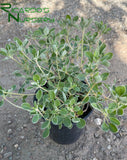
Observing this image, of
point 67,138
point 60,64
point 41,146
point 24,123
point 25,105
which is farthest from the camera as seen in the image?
point 24,123

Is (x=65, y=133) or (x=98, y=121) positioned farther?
(x=98, y=121)

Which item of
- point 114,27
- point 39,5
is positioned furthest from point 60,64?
point 39,5

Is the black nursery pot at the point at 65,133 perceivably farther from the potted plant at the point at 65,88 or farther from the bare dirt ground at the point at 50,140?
the bare dirt ground at the point at 50,140

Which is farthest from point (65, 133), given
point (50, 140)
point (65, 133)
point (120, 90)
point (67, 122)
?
point (120, 90)

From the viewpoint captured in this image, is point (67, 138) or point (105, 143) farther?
point (105, 143)

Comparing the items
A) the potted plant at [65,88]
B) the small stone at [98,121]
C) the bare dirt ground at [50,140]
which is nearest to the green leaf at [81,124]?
the potted plant at [65,88]

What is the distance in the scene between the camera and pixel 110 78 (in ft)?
7.59

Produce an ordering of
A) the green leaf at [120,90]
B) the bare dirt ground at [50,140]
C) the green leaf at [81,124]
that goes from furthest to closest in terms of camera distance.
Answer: the bare dirt ground at [50,140] → the green leaf at [81,124] → the green leaf at [120,90]

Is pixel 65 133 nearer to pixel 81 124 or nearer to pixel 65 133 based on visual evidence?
pixel 65 133

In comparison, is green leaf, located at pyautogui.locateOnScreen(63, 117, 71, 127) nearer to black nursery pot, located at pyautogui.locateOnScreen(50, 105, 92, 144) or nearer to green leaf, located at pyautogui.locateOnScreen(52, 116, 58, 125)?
green leaf, located at pyautogui.locateOnScreen(52, 116, 58, 125)

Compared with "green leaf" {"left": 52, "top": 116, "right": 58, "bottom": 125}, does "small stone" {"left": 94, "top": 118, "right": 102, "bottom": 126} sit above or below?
below

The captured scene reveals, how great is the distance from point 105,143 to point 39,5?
2.59m

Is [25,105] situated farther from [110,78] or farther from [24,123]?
[110,78]

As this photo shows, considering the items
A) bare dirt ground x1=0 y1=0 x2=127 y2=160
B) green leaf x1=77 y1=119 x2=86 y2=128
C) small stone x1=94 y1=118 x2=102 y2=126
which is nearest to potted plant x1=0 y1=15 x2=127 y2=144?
green leaf x1=77 y1=119 x2=86 y2=128
